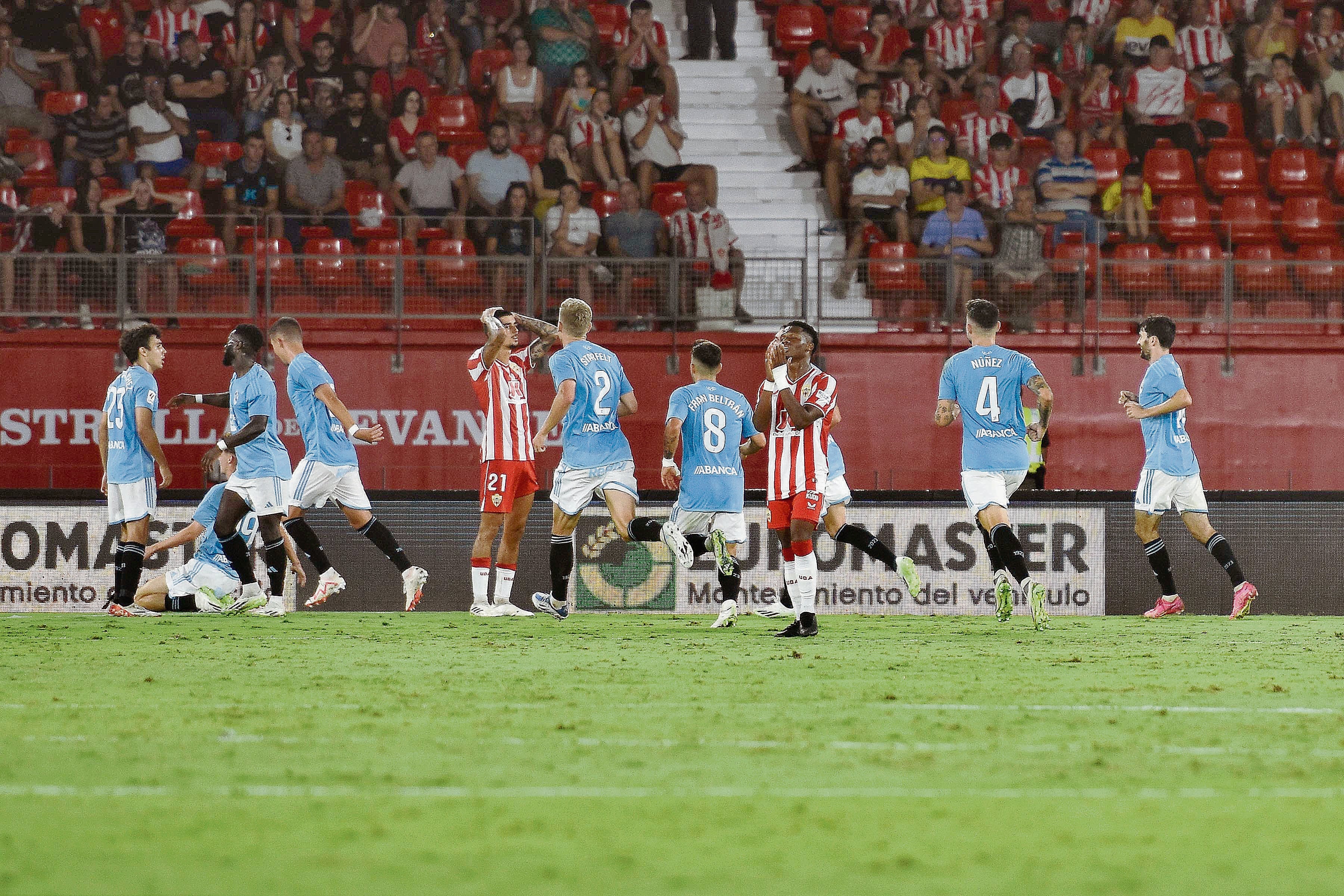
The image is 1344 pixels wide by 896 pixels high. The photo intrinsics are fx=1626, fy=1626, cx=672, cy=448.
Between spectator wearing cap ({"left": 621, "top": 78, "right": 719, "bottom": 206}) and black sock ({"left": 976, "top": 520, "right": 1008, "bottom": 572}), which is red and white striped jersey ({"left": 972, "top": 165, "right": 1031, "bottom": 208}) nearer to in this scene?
spectator wearing cap ({"left": 621, "top": 78, "right": 719, "bottom": 206})

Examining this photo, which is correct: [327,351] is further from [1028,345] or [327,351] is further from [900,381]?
[1028,345]

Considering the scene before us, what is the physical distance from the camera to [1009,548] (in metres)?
10.4

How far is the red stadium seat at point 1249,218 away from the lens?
56.8 feet

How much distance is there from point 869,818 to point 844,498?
7.87 metres

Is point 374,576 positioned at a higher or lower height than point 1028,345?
lower

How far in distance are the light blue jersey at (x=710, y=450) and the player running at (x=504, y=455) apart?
47.3 inches

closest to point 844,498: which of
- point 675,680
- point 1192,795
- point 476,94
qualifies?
point 675,680

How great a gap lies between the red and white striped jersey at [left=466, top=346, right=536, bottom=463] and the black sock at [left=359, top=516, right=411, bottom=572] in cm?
99

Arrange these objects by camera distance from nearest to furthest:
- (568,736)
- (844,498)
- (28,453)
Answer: (568,736) → (844,498) → (28,453)

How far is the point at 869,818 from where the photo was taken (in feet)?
13.4

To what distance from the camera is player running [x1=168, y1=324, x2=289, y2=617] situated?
36.9 ft

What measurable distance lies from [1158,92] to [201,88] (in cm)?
1088

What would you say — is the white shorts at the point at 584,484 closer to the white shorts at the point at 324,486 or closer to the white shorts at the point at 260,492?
the white shorts at the point at 324,486

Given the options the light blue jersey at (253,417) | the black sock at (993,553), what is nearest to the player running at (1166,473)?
the black sock at (993,553)
